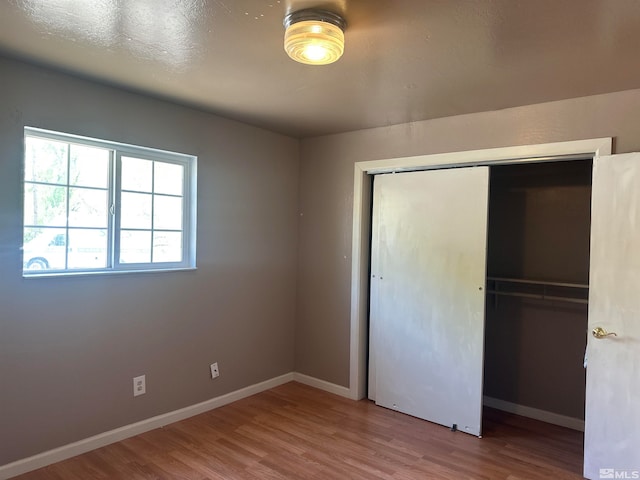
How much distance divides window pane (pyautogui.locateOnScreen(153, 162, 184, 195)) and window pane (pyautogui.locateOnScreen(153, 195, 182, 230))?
0.06 metres

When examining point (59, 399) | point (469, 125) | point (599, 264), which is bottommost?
point (59, 399)

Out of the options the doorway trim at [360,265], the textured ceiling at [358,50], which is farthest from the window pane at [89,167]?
the doorway trim at [360,265]

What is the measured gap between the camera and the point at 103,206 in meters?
2.83

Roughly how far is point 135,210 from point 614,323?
3084 mm

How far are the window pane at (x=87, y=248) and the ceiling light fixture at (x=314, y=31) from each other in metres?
1.80

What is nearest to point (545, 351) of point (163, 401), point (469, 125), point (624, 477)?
point (624, 477)

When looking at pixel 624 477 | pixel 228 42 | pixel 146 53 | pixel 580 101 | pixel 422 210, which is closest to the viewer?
pixel 228 42

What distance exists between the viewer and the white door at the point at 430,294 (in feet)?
10.3

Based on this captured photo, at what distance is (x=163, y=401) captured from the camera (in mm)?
3119

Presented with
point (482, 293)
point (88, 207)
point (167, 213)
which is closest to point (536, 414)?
point (482, 293)

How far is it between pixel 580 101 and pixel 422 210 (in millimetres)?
1247

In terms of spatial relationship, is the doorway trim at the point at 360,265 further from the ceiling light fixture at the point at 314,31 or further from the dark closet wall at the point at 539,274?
the ceiling light fixture at the point at 314,31

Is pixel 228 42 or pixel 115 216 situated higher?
pixel 228 42

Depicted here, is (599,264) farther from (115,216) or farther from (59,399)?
(59,399)
